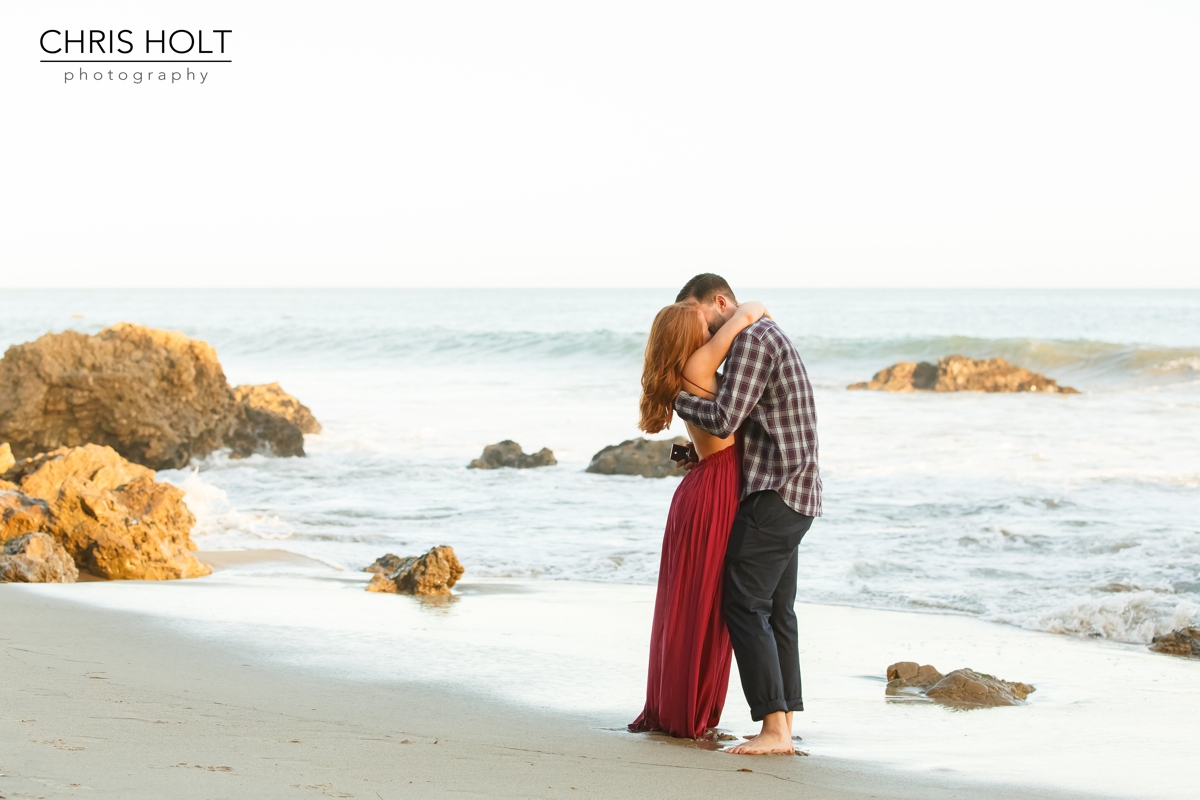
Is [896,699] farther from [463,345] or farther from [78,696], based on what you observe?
[463,345]

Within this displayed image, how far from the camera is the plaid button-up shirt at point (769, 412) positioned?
363cm

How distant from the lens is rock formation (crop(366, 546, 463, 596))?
663cm

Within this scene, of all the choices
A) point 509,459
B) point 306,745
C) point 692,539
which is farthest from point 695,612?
point 509,459

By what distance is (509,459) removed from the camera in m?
13.0

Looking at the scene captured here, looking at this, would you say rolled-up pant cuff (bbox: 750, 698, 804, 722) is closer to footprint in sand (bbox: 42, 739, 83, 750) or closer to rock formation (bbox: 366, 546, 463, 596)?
footprint in sand (bbox: 42, 739, 83, 750)

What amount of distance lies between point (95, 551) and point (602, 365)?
2866cm

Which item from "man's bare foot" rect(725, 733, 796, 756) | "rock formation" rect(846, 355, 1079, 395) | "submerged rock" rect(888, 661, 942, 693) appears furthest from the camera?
"rock formation" rect(846, 355, 1079, 395)

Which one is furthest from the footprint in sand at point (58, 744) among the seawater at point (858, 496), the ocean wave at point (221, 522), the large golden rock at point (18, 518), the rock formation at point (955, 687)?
the ocean wave at point (221, 522)

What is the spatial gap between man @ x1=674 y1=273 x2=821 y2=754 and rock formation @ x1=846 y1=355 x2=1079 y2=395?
21180 mm

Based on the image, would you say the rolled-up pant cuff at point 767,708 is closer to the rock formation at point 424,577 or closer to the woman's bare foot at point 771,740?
the woman's bare foot at point 771,740

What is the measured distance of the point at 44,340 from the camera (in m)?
11.9

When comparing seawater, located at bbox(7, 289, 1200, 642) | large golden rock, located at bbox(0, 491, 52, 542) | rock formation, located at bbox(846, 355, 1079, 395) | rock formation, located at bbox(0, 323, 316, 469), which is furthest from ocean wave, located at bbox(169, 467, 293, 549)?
rock formation, located at bbox(846, 355, 1079, 395)

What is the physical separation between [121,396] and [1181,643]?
10.1 metres

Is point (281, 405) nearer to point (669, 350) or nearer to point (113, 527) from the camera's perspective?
point (113, 527)
